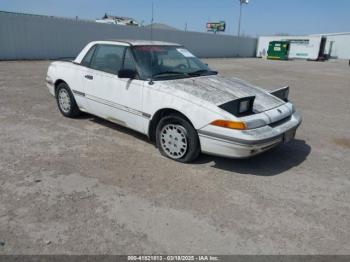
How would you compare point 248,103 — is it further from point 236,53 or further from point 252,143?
point 236,53

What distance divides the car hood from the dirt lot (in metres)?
0.84

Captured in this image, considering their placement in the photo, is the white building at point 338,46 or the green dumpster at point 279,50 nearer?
the green dumpster at point 279,50

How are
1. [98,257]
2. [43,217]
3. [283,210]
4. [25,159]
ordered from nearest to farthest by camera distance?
[98,257] → [43,217] → [283,210] → [25,159]

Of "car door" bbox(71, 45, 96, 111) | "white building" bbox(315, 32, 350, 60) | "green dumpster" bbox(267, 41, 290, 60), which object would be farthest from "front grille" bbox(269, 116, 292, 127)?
"white building" bbox(315, 32, 350, 60)

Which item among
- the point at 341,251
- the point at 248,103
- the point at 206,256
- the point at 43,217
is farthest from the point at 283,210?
the point at 43,217

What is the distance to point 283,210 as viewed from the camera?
120 inches

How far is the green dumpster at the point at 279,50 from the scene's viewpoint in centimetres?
3766

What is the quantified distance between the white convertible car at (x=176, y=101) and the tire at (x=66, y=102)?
0.45 ft

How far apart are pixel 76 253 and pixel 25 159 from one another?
2113 millimetres

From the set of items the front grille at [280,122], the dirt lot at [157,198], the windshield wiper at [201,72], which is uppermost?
the windshield wiper at [201,72]

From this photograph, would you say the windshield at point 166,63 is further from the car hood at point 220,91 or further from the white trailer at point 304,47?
the white trailer at point 304,47

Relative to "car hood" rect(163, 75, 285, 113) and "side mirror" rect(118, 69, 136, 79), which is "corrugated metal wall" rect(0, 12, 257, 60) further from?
"car hood" rect(163, 75, 285, 113)

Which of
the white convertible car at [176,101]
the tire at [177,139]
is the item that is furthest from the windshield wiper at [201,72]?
the tire at [177,139]

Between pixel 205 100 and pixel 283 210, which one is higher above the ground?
pixel 205 100
